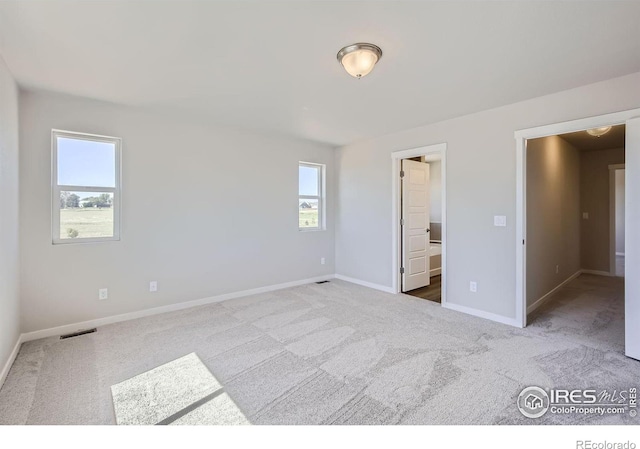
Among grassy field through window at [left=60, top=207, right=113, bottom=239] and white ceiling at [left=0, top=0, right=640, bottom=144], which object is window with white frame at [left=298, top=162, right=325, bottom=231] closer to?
white ceiling at [left=0, top=0, right=640, bottom=144]

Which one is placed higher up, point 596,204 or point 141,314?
point 596,204

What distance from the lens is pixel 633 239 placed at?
2.54 m

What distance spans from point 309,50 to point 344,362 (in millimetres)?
2474

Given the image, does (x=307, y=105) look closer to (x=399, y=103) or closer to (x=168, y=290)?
(x=399, y=103)

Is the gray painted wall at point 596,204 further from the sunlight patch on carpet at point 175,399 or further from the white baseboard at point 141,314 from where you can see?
Answer: the sunlight patch on carpet at point 175,399

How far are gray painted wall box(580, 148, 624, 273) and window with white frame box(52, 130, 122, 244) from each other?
8092 millimetres

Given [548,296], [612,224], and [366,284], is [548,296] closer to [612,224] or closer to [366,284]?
[366,284]

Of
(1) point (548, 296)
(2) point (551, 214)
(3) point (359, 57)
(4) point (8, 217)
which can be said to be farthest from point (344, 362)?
(2) point (551, 214)

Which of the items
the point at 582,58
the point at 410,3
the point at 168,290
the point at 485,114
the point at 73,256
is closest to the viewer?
the point at 410,3

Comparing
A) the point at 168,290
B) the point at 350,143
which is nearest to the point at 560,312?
the point at 350,143

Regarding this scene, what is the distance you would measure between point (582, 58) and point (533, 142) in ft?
5.58

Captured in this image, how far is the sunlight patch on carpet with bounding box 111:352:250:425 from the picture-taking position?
6.04 feet

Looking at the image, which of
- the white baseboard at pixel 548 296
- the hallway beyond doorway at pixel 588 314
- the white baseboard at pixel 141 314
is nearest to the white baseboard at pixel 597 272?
the white baseboard at pixel 548 296

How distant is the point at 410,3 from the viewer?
1.73m
